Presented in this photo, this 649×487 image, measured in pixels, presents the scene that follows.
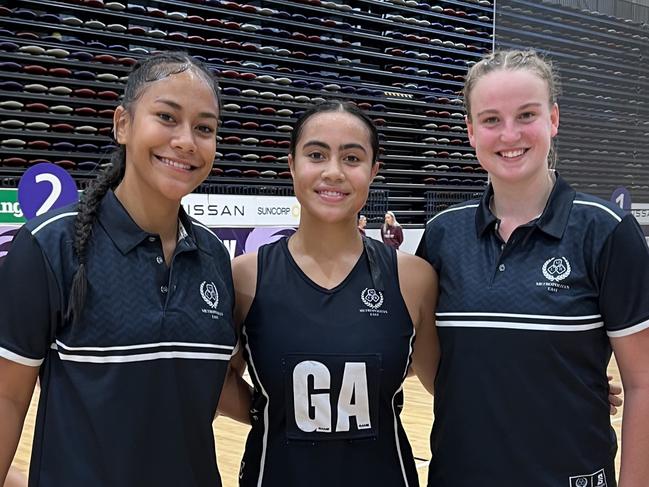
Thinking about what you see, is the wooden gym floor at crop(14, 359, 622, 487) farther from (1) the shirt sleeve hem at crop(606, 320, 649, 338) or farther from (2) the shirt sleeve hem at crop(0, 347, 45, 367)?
(2) the shirt sleeve hem at crop(0, 347, 45, 367)

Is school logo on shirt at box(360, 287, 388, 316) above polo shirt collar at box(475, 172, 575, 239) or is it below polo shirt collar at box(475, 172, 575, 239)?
below

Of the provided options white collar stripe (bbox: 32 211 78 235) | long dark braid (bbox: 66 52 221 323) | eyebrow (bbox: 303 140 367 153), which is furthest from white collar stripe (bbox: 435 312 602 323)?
white collar stripe (bbox: 32 211 78 235)

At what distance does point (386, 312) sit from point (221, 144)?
6.12 meters

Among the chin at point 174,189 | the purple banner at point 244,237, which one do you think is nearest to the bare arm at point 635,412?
the chin at point 174,189

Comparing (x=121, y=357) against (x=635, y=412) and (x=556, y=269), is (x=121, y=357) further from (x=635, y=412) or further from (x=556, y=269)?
(x=635, y=412)

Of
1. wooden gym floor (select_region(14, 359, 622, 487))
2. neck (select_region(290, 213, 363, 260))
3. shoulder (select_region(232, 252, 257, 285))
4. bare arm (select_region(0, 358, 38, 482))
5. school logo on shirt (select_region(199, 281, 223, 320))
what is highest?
neck (select_region(290, 213, 363, 260))

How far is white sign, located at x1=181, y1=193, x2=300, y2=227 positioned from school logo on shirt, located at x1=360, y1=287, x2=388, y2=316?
4937 millimetres

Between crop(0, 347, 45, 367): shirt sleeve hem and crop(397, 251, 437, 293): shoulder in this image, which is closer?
crop(0, 347, 45, 367): shirt sleeve hem

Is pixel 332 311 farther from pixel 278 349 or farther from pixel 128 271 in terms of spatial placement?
pixel 128 271

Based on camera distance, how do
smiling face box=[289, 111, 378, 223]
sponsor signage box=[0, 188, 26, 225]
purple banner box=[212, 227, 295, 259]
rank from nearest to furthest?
1. smiling face box=[289, 111, 378, 223]
2. sponsor signage box=[0, 188, 26, 225]
3. purple banner box=[212, 227, 295, 259]

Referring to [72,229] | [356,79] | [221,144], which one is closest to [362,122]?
[72,229]

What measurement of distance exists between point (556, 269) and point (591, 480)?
0.41 metres

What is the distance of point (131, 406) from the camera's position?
126cm

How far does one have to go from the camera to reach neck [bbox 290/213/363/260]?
162 cm
